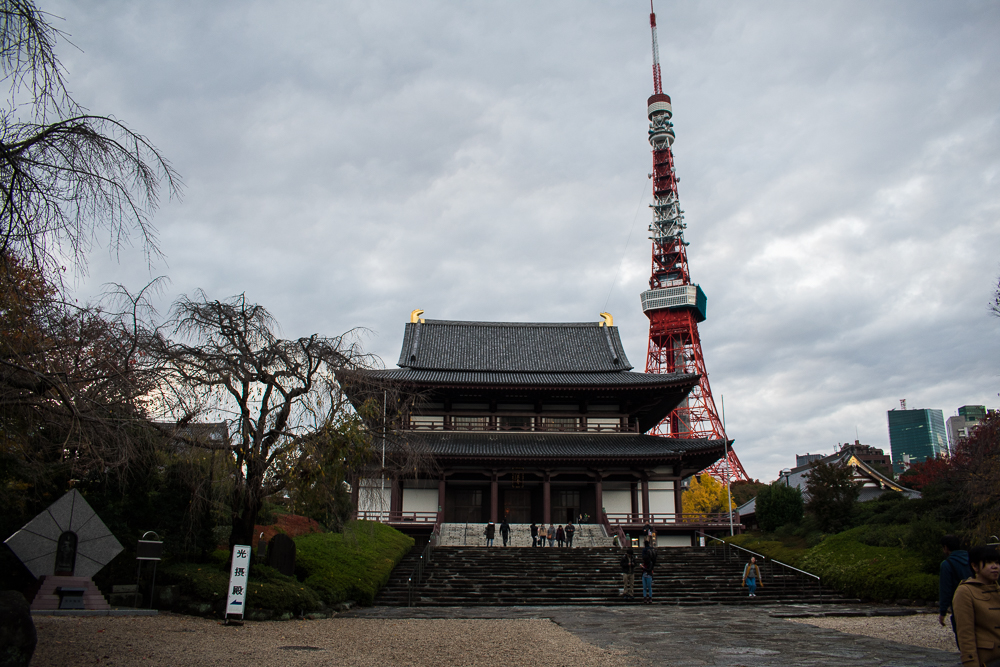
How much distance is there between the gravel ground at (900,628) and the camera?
12.1 m

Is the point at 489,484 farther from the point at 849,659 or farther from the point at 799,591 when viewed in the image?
the point at 849,659

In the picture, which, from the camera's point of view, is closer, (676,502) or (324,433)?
(324,433)

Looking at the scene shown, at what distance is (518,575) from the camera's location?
2270 centimetres

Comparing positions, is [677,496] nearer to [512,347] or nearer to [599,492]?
[599,492]

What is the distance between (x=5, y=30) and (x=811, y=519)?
30749mm

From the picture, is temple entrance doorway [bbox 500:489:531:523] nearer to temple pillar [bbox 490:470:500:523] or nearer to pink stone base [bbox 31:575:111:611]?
temple pillar [bbox 490:470:500:523]

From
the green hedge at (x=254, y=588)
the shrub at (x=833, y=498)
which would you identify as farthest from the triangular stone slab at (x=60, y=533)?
the shrub at (x=833, y=498)

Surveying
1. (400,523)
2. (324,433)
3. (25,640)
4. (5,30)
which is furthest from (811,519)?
(5,30)

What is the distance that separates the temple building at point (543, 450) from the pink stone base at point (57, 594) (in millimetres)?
17385

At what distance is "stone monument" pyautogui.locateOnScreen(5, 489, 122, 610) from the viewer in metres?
12.8

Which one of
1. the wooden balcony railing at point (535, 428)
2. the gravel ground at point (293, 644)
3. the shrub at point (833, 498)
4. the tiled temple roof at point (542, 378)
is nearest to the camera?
the gravel ground at point (293, 644)

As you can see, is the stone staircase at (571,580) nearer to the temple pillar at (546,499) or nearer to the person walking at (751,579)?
the person walking at (751,579)

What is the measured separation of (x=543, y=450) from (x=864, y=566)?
15587 mm

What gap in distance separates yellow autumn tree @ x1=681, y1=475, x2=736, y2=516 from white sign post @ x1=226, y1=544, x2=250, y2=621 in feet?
168
